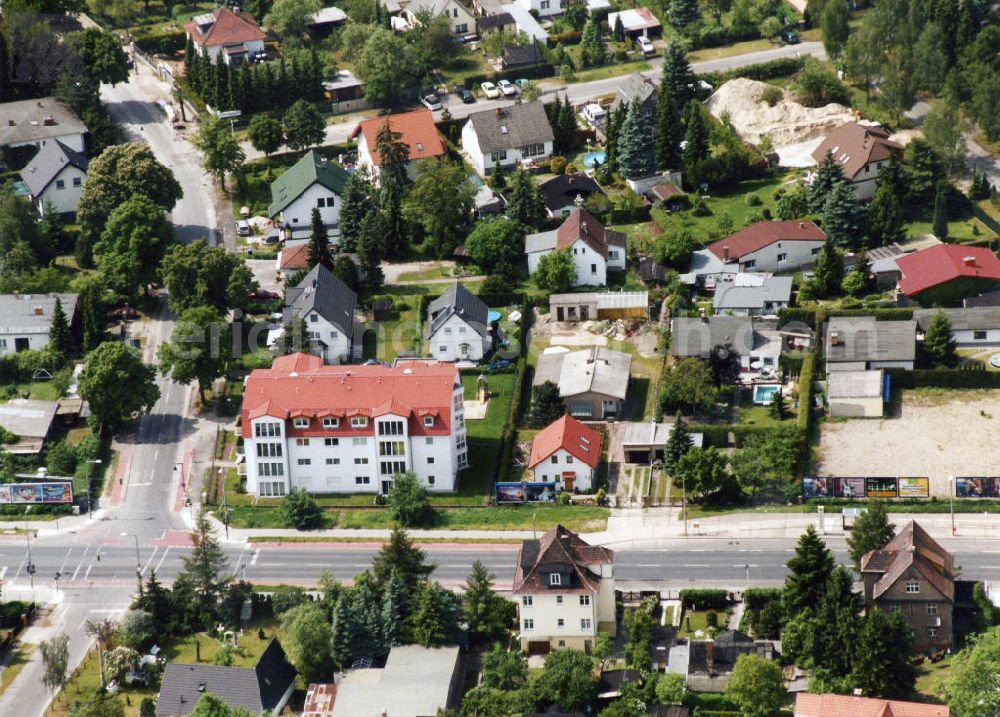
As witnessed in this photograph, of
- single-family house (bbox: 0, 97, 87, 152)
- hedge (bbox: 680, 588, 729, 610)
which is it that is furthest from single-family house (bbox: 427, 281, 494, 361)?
single-family house (bbox: 0, 97, 87, 152)

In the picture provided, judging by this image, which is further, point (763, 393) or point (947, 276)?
point (947, 276)

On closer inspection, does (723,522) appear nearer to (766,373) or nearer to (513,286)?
(766,373)

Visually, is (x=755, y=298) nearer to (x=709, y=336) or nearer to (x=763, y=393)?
(x=709, y=336)

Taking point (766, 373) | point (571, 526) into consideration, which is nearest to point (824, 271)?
point (766, 373)

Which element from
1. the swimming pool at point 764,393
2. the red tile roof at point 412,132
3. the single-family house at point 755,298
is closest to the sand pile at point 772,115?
the red tile roof at point 412,132

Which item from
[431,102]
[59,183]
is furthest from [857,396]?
[59,183]

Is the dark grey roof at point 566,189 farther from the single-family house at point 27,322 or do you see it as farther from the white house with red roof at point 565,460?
the single-family house at point 27,322

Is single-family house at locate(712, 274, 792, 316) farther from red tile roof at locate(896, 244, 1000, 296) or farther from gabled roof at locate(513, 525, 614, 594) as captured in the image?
gabled roof at locate(513, 525, 614, 594)
